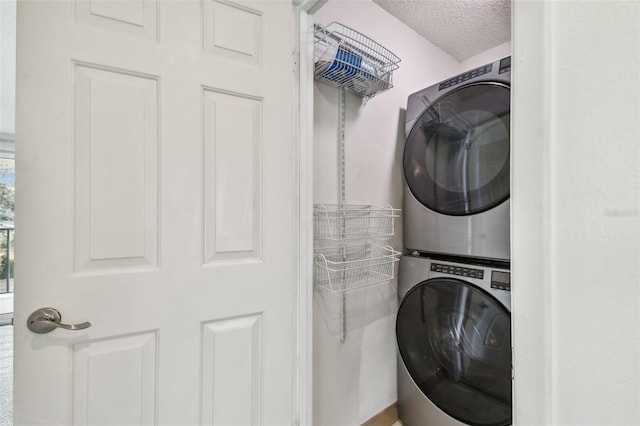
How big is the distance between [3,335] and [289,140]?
1.41m

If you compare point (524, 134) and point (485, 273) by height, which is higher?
point (524, 134)

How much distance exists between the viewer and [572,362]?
445 mm

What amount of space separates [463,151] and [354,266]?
0.74 meters

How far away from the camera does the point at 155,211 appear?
2.95 ft

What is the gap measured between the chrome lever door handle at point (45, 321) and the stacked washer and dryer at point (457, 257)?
136cm

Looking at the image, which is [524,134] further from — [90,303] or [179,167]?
[90,303]

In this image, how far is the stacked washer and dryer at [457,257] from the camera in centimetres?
112

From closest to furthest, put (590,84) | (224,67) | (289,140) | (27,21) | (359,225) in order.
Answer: (590,84), (27,21), (224,67), (289,140), (359,225)

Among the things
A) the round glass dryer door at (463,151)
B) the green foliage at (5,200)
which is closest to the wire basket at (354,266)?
the round glass dryer door at (463,151)

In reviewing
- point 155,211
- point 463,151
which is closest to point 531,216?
point 463,151

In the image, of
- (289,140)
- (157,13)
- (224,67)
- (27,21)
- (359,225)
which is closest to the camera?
(27,21)

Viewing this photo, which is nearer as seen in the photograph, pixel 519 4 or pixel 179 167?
pixel 519 4

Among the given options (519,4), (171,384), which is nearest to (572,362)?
(519,4)

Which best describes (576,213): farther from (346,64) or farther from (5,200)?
(5,200)
